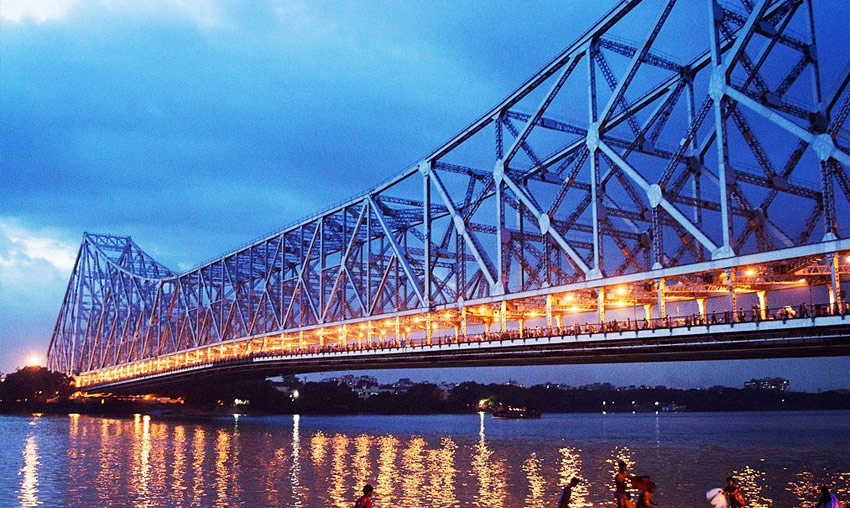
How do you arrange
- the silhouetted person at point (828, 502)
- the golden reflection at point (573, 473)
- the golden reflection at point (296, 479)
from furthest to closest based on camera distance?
1. the golden reflection at point (296, 479)
2. the golden reflection at point (573, 473)
3. the silhouetted person at point (828, 502)

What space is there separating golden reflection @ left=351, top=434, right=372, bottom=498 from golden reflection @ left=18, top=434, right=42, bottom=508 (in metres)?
13.2

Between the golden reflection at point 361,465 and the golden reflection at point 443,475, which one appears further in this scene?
the golden reflection at point 361,465

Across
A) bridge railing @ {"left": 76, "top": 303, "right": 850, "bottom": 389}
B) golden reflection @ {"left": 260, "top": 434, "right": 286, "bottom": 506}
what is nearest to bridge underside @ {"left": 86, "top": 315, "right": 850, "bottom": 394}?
bridge railing @ {"left": 76, "top": 303, "right": 850, "bottom": 389}

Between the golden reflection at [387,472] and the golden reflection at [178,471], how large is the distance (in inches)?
321

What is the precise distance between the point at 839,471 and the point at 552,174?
37.3 meters

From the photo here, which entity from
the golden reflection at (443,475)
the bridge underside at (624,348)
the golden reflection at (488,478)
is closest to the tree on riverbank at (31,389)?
the bridge underside at (624,348)

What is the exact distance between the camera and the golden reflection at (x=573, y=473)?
3078 centimetres

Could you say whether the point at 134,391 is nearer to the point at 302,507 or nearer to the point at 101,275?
the point at 101,275

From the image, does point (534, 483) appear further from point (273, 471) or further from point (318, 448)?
point (318, 448)

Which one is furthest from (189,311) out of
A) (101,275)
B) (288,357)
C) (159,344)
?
(288,357)

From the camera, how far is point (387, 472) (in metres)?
41.3

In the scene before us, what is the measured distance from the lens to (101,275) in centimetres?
17562

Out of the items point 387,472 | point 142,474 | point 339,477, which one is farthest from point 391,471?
point 142,474

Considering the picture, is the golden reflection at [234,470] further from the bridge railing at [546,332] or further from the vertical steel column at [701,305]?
the vertical steel column at [701,305]
